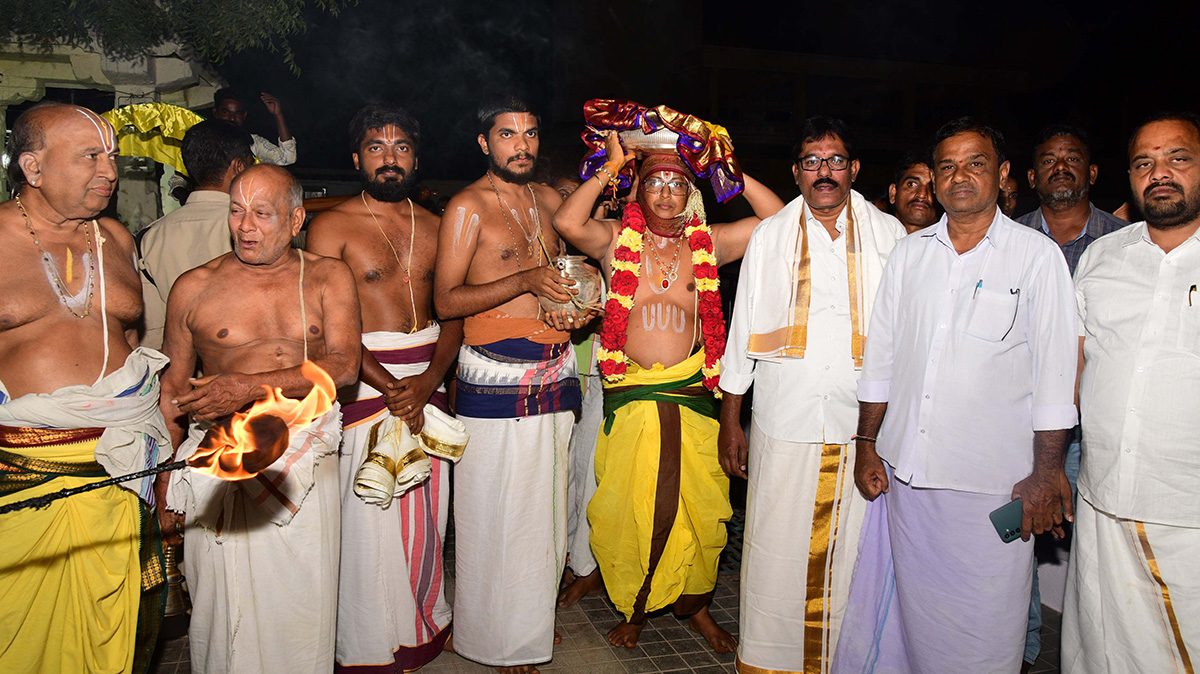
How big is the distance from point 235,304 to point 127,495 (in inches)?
35.3

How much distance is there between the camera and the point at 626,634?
14.5 feet

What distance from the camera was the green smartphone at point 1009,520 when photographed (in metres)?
3.30

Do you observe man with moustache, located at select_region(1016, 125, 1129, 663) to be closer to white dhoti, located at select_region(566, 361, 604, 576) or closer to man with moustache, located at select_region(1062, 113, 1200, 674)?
man with moustache, located at select_region(1062, 113, 1200, 674)

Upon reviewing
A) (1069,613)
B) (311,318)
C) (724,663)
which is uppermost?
(311,318)

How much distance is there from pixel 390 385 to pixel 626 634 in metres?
1.83

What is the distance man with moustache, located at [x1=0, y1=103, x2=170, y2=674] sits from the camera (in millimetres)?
3092

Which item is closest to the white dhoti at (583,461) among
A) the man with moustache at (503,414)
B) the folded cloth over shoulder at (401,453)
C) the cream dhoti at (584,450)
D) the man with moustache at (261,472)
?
the cream dhoti at (584,450)

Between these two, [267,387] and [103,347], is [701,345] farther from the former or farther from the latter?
[103,347]

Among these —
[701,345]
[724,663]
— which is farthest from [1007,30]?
[724,663]

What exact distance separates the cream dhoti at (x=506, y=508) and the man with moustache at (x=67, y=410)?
145cm

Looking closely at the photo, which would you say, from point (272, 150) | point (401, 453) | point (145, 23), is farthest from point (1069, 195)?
point (145, 23)

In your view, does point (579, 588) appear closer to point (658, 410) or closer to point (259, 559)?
point (658, 410)

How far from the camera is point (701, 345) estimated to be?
454 cm

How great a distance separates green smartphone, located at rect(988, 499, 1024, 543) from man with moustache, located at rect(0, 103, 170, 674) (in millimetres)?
3447
